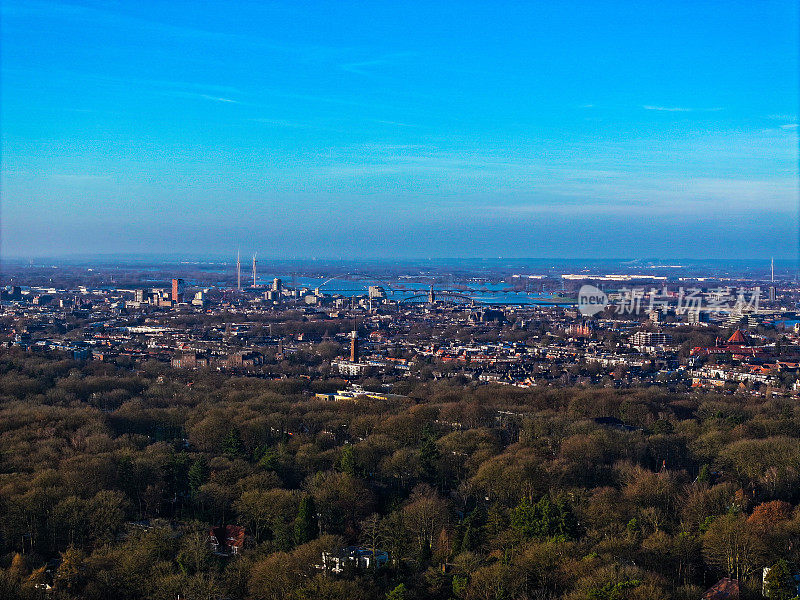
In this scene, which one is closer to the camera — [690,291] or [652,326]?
[652,326]

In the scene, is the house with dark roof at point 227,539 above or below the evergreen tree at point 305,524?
below

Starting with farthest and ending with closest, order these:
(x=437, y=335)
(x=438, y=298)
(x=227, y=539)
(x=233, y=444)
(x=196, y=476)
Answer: (x=438, y=298) < (x=437, y=335) < (x=233, y=444) < (x=196, y=476) < (x=227, y=539)

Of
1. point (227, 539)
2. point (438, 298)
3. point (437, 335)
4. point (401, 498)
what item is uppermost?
point (438, 298)

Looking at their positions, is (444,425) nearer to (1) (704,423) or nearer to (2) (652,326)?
(1) (704,423)

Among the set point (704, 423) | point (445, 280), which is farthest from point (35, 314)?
point (445, 280)

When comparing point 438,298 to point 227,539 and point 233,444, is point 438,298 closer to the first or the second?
point 233,444

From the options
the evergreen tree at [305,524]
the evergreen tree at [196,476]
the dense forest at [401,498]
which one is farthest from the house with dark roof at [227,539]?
the evergreen tree at [196,476]

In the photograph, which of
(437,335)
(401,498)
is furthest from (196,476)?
(437,335)

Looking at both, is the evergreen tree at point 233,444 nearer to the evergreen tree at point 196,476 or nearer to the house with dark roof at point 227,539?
the evergreen tree at point 196,476

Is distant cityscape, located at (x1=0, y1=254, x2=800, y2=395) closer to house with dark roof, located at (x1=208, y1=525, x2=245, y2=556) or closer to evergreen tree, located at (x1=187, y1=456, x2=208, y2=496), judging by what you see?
evergreen tree, located at (x1=187, y1=456, x2=208, y2=496)
